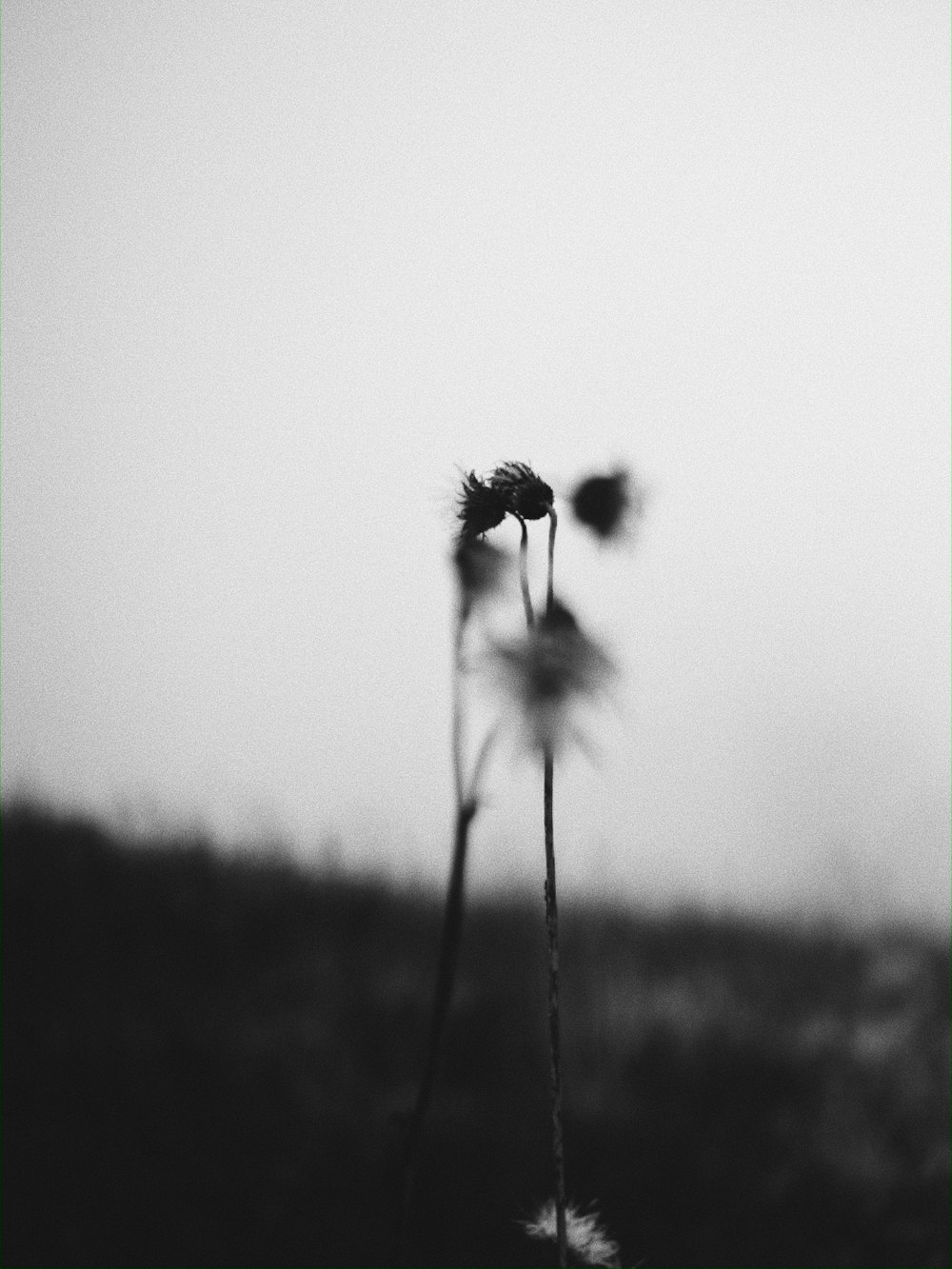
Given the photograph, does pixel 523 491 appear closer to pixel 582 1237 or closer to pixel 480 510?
pixel 480 510

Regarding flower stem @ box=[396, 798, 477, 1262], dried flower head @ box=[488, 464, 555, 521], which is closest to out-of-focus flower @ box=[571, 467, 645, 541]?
dried flower head @ box=[488, 464, 555, 521]

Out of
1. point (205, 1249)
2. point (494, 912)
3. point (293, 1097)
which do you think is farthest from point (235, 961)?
point (205, 1249)

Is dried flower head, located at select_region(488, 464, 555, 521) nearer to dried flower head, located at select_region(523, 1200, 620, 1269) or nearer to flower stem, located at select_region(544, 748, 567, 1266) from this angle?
flower stem, located at select_region(544, 748, 567, 1266)

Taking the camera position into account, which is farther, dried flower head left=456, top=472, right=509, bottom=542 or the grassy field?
the grassy field

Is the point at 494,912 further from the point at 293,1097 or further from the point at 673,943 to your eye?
the point at 293,1097

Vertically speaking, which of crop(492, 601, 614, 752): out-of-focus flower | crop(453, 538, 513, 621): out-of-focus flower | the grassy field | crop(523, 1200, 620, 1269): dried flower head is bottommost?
the grassy field

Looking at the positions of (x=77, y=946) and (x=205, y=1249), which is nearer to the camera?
(x=205, y=1249)

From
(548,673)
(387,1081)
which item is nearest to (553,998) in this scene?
(548,673)
